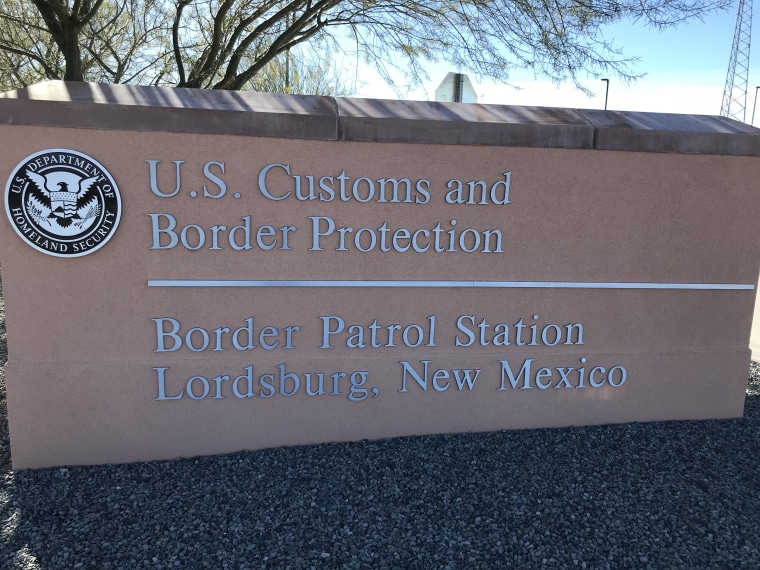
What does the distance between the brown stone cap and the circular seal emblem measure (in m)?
0.22

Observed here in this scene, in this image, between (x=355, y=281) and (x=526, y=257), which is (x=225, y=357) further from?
(x=526, y=257)

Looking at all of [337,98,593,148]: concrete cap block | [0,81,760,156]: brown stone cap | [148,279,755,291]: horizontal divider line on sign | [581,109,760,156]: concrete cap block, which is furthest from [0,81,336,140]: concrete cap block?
[581,109,760,156]: concrete cap block

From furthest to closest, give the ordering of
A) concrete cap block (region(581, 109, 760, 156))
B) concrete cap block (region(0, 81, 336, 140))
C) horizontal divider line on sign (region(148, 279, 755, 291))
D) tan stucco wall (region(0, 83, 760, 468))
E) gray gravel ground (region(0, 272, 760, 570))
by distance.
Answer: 1. concrete cap block (region(581, 109, 760, 156))
2. horizontal divider line on sign (region(148, 279, 755, 291))
3. tan stucco wall (region(0, 83, 760, 468))
4. concrete cap block (region(0, 81, 336, 140))
5. gray gravel ground (region(0, 272, 760, 570))

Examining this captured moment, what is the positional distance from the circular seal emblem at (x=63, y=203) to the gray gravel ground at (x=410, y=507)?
1373 millimetres

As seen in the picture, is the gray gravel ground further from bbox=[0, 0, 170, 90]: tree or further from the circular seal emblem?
bbox=[0, 0, 170, 90]: tree

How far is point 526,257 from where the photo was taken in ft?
12.8

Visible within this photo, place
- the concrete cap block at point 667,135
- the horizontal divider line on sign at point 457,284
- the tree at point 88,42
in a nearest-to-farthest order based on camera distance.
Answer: the horizontal divider line on sign at point 457,284 < the concrete cap block at point 667,135 < the tree at point 88,42

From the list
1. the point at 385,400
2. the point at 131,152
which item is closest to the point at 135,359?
the point at 131,152

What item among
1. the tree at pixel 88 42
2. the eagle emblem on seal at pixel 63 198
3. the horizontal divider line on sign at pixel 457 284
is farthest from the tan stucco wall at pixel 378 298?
the tree at pixel 88 42

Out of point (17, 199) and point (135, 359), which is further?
point (135, 359)

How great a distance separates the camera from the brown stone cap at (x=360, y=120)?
3.24 m

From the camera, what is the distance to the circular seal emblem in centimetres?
323

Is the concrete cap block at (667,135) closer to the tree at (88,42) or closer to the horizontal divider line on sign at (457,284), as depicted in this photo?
the horizontal divider line on sign at (457,284)

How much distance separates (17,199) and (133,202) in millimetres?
590
